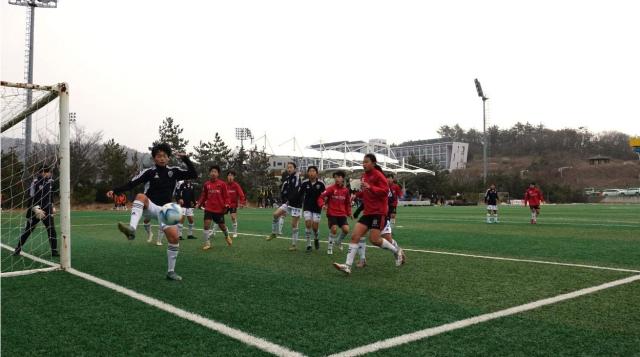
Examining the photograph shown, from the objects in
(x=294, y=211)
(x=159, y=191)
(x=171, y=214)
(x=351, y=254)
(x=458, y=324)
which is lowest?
(x=458, y=324)

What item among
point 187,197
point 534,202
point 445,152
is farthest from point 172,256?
point 445,152

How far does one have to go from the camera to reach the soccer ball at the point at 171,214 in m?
6.83

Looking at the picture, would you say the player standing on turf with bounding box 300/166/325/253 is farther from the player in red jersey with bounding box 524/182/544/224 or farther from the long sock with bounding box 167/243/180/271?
the player in red jersey with bounding box 524/182/544/224

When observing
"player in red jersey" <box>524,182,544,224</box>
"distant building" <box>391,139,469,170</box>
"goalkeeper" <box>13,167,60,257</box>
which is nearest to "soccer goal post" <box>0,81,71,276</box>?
"goalkeeper" <box>13,167,60,257</box>

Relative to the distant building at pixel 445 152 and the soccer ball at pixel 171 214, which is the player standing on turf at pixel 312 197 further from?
the distant building at pixel 445 152

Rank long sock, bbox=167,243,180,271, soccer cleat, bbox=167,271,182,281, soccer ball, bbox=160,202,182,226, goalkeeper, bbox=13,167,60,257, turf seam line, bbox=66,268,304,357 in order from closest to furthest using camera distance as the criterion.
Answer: turf seam line, bbox=66,268,304,357, soccer ball, bbox=160,202,182,226, soccer cleat, bbox=167,271,182,281, long sock, bbox=167,243,180,271, goalkeeper, bbox=13,167,60,257

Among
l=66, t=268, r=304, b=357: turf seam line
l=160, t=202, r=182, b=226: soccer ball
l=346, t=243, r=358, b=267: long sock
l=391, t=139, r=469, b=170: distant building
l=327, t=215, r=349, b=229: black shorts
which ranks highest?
l=391, t=139, r=469, b=170: distant building

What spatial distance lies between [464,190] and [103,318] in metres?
70.2

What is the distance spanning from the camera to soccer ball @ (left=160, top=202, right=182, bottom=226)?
6.83 metres

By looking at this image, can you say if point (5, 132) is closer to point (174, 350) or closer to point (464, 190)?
point (174, 350)

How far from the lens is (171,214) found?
6828 millimetres

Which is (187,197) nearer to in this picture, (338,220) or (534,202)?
(338,220)

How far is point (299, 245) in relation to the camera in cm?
1232

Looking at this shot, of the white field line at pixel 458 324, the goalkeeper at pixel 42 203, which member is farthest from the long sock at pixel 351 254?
the goalkeeper at pixel 42 203
